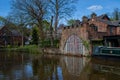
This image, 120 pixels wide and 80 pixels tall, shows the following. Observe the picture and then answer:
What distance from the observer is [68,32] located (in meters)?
30.6

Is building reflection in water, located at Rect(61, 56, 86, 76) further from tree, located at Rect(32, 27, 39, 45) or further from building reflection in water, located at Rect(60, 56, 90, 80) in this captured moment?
tree, located at Rect(32, 27, 39, 45)

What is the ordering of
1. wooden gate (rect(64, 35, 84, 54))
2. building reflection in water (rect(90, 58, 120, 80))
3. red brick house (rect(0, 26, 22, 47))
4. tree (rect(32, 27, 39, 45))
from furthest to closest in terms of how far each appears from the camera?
red brick house (rect(0, 26, 22, 47)), tree (rect(32, 27, 39, 45)), wooden gate (rect(64, 35, 84, 54)), building reflection in water (rect(90, 58, 120, 80))

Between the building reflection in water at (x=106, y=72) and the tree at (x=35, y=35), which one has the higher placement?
the tree at (x=35, y=35)

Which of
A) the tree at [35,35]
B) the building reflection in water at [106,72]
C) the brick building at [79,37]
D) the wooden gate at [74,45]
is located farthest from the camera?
the tree at [35,35]

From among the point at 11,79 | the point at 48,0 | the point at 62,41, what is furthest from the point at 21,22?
the point at 11,79

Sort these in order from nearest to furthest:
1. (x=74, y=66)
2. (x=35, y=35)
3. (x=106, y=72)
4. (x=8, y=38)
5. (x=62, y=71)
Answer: (x=106, y=72)
(x=62, y=71)
(x=74, y=66)
(x=35, y=35)
(x=8, y=38)

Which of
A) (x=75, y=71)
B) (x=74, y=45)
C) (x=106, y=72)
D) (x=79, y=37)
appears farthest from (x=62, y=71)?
(x=74, y=45)

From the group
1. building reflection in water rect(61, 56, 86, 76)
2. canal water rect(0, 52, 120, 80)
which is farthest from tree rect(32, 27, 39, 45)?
building reflection in water rect(61, 56, 86, 76)

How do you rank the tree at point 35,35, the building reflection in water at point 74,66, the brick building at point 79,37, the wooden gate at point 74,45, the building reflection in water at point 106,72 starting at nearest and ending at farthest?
the building reflection in water at point 106,72, the building reflection in water at point 74,66, the brick building at point 79,37, the wooden gate at point 74,45, the tree at point 35,35

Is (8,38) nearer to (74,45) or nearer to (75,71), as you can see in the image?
(74,45)

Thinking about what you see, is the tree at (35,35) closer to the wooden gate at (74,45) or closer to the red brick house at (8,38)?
the red brick house at (8,38)

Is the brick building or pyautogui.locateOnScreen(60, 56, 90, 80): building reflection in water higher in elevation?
the brick building

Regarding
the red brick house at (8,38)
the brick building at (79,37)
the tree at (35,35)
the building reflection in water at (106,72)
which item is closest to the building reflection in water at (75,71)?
the building reflection in water at (106,72)

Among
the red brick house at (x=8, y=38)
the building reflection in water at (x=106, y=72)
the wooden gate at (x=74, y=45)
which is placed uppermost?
the red brick house at (x=8, y=38)
